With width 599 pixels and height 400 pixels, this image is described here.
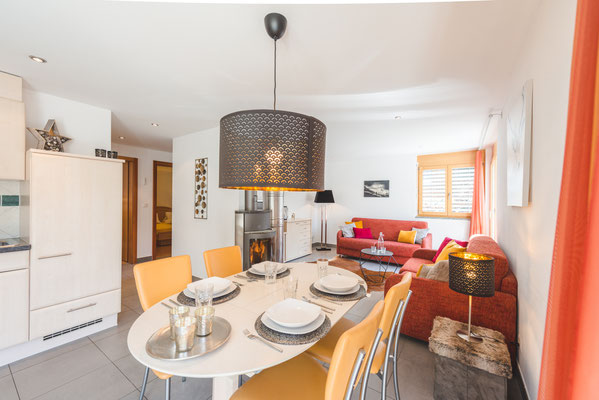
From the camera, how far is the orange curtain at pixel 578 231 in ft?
1.59

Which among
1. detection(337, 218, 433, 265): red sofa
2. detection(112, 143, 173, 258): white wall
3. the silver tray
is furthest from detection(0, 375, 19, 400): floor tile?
detection(337, 218, 433, 265): red sofa

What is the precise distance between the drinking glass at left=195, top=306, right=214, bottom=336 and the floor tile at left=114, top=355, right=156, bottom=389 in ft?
4.02

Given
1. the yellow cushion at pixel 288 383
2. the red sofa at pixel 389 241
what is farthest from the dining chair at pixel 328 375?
the red sofa at pixel 389 241

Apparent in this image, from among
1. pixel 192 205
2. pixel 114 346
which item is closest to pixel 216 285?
pixel 114 346

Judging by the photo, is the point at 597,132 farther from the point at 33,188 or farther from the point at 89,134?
the point at 89,134

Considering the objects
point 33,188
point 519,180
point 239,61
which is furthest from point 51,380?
point 519,180

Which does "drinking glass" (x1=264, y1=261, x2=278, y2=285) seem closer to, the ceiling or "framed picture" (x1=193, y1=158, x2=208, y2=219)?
the ceiling

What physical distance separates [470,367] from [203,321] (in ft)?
5.37

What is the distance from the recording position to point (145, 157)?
4.73 metres

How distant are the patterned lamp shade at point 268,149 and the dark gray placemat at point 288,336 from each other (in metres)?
0.65

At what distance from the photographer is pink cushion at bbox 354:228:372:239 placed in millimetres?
5379

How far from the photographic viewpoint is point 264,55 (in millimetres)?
1738

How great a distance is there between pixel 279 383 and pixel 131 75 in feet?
8.29

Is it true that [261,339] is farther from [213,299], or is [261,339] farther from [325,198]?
[325,198]
